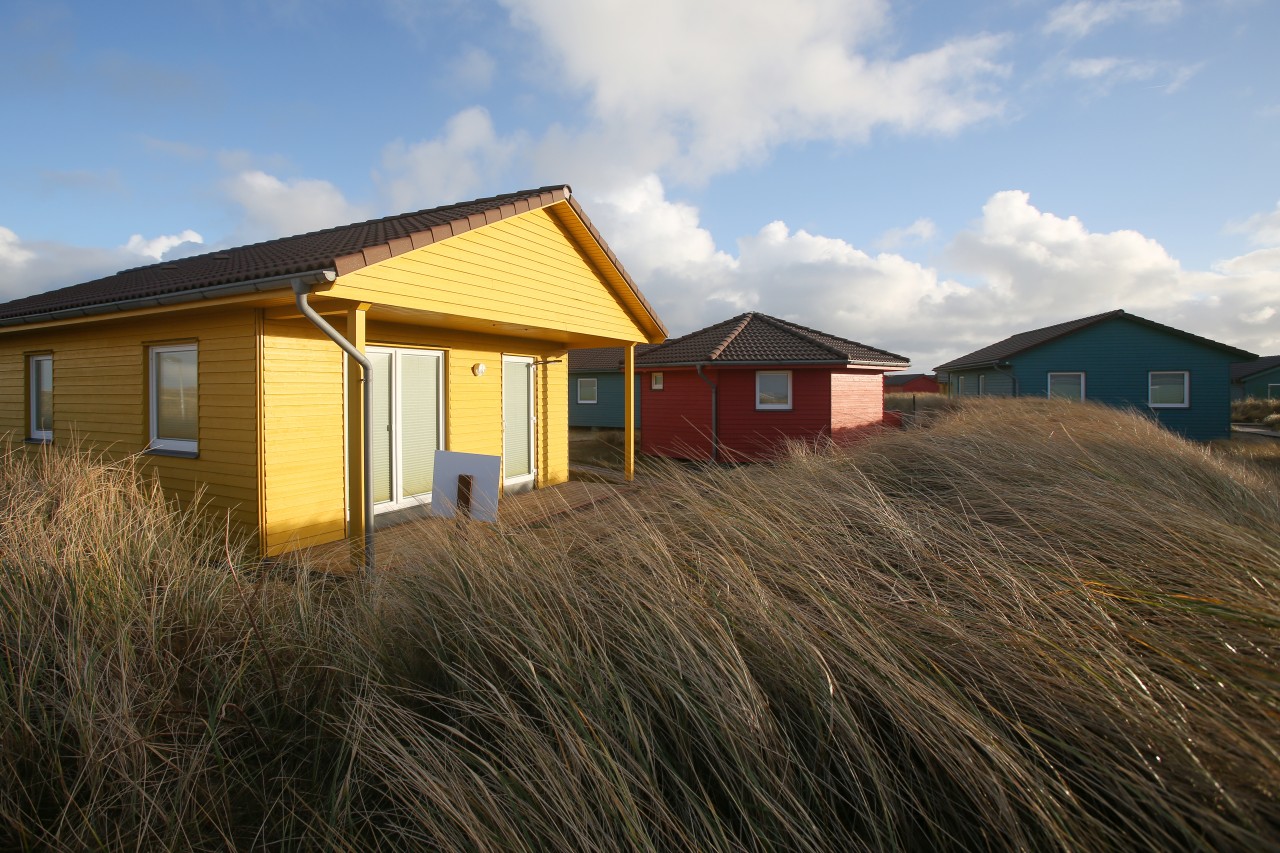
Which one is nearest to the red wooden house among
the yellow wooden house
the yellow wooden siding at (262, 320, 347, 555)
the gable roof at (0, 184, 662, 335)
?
the gable roof at (0, 184, 662, 335)

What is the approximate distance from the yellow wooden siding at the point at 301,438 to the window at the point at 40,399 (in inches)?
221

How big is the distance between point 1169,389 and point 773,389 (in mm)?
15465

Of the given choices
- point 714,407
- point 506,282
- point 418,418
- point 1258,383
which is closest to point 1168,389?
point 714,407

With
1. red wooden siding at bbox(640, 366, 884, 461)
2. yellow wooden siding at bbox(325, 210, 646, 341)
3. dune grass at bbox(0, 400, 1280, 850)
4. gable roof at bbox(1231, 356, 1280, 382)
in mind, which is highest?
gable roof at bbox(1231, 356, 1280, 382)

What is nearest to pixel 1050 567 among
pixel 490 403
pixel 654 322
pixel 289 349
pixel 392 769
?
pixel 392 769

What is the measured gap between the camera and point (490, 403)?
10.1 m

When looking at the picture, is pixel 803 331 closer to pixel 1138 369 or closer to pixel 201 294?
pixel 1138 369

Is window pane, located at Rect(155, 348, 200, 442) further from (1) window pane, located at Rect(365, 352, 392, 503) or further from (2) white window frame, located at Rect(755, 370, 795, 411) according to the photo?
(2) white window frame, located at Rect(755, 370, 795, 411)

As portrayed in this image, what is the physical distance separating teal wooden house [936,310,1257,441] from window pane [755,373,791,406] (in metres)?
10.1

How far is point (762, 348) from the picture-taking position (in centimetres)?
1725

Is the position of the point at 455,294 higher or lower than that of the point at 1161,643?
higher

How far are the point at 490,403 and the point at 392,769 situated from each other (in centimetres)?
829

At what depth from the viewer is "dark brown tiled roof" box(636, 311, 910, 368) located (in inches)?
648

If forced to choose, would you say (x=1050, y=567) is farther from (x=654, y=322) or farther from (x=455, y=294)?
(x=654, y=322)
